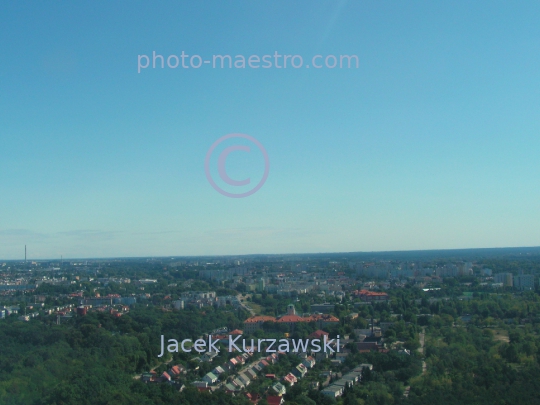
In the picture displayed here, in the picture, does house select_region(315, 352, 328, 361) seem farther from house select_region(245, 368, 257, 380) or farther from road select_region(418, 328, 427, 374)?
road select_region(418, 328, 427, 374)

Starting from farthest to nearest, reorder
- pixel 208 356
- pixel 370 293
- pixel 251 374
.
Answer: pixel 370 293 < pixel 208 356 < pixel 251 374

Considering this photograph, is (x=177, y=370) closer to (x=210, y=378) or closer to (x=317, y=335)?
(x=210, y=378)

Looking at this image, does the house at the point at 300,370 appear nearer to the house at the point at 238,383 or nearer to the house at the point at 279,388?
the house at the point at 279,388

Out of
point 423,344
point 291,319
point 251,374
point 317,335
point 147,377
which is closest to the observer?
point 251,374

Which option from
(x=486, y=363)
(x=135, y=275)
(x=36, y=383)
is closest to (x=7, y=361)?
(x=36, y=383)

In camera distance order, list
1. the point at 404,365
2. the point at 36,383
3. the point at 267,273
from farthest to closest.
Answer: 1. the point at 267,273
2. the point at 404,365
3. the point at 36,383

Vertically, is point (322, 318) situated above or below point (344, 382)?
above

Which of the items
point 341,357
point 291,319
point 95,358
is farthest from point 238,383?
point 291,319

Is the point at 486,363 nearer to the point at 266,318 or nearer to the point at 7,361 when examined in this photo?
the point at 266,318
